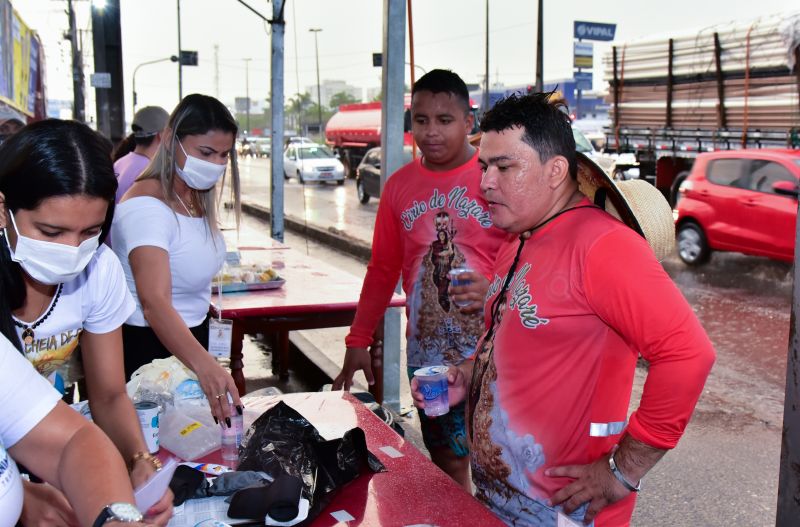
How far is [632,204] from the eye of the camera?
2.25 m

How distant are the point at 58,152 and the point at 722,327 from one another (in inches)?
295

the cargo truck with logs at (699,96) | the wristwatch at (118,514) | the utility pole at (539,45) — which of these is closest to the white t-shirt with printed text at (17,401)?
the wristwatch at (118,514)

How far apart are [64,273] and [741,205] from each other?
391 inches

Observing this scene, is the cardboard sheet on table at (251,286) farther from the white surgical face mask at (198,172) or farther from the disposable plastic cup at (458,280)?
the disposable plastic cup at (458,280)

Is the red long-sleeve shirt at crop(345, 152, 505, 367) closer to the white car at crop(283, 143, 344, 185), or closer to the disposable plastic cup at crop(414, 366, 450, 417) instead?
the disposable plastic cup at crop(414, 366, 450, 417)

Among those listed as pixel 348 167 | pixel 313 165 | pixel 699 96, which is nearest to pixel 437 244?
pixel 699 96

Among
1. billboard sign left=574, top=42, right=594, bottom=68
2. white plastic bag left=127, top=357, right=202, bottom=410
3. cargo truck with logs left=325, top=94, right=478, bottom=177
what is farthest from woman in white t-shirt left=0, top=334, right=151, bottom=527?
cargo truck with logs left=325, top=94, right=478, bottom=177

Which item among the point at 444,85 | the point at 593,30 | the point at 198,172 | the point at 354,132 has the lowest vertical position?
the point at 198,172

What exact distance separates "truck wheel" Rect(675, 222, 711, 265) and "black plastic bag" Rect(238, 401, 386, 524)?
9.91 m

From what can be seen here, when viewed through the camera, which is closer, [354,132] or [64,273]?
[64,273]

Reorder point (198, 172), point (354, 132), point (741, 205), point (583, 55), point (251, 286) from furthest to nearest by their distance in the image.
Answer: point (354, 132) < point (583, 55) < point (741, 205) < point (251, 286) < point (198, 172)

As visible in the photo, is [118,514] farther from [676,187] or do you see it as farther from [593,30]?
[593,30]

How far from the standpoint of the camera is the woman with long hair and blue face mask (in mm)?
1875

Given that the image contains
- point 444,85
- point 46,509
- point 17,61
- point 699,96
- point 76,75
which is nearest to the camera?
point 46,509
